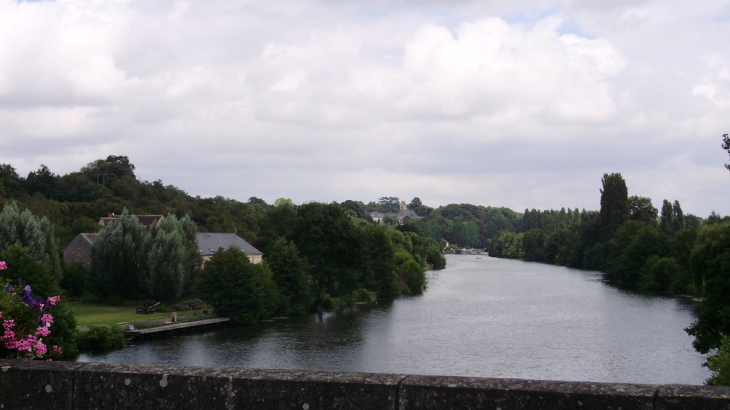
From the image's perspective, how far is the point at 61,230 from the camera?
74.2 metres

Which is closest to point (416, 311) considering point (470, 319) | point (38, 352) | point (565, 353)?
point (470, 319)

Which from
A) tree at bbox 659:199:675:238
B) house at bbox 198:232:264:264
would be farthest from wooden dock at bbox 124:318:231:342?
tree at bbox 659:199:675:238

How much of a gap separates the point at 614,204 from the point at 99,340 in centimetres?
9976

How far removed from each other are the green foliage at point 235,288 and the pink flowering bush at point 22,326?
4831cm

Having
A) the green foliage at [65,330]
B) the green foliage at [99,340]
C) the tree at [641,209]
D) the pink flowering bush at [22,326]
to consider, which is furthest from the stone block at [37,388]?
the tree at [641,209]

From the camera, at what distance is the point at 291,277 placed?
62125 mm

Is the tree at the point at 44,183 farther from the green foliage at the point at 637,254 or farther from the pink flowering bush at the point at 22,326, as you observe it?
the pink flowering bush at the point at 22,326

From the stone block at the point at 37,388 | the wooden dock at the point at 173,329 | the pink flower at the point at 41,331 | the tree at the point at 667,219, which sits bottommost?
the wooden dock at the point at 173,329

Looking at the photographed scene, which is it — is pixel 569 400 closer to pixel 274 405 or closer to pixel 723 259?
pixel 274 405

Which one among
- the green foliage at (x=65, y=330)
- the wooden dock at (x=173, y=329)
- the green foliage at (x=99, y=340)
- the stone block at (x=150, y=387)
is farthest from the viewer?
the wooden dock at (x=173, y=329)

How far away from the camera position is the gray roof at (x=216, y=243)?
70.8m

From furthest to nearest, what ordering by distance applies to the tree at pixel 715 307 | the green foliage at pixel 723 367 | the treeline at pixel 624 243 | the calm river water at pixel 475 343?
the treeline at pixel 624 243 < the calm river water at pixel 475 343 < the tree at pixel 715 307 < the green foliage at pixel 723 367

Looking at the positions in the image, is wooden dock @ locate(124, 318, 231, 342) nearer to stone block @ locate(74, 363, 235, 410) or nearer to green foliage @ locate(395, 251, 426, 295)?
green foliage @ locate(395, 251, 426, 295)

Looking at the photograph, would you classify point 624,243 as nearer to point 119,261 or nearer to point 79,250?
point 119,261
